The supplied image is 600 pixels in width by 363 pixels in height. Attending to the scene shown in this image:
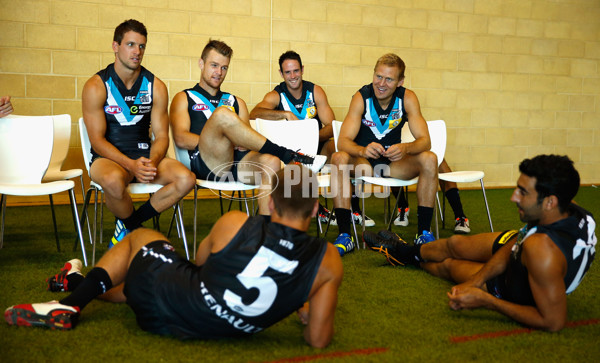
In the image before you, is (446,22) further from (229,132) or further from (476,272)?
(476,272)

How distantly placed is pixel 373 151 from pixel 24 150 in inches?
85.9

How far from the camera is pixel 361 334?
211 centimetres

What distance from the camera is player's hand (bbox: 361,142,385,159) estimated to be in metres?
3.47

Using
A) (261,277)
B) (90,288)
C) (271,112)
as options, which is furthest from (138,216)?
(271,112)

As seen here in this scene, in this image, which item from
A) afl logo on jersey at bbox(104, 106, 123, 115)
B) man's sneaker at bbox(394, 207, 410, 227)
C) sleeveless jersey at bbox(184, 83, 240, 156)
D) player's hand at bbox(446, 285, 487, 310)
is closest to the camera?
player's hand at bbox(446, 285, 487, 310)

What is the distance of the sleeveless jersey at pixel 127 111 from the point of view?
10.9ft

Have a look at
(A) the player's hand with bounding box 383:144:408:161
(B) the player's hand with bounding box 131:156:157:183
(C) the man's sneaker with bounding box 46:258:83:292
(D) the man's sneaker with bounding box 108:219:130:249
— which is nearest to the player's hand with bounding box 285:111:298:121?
(A) the player's hand with bounding box 383:144:408:161

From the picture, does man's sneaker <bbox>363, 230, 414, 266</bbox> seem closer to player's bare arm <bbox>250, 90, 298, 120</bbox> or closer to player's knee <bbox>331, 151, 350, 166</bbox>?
player's knee <bbox>331, 151, 350, 166</bbox>

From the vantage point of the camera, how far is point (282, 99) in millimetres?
4645

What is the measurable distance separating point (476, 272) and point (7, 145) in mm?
2822

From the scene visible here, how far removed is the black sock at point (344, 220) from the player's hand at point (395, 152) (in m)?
0.44

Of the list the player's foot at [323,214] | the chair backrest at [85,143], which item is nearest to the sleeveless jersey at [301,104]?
the player's foot at [323,214]

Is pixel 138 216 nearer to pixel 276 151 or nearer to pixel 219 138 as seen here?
pixel 219 138

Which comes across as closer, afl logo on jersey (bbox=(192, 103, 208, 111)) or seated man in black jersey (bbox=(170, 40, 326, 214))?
seated man in black jersey (bbox=(170, 40, 326, 214))
